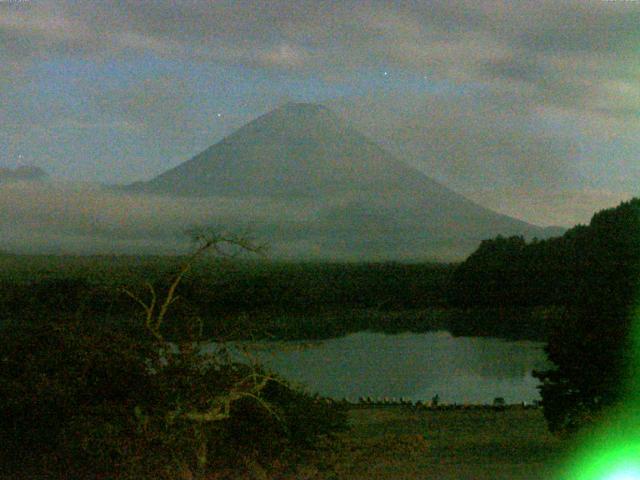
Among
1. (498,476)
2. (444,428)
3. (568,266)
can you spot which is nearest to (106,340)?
(498,476)

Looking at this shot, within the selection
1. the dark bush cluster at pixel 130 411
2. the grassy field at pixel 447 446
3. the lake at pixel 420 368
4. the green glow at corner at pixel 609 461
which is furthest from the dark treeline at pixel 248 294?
the green glow at corner at pixel 609 461

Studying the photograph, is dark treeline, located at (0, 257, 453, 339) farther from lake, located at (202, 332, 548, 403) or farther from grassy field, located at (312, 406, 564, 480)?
grassy field, located at (312, 406, 564, 480)

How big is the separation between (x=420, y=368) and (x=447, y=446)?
34.8ft

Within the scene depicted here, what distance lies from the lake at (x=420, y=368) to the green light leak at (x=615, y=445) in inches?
273

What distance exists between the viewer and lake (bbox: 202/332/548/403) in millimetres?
17984

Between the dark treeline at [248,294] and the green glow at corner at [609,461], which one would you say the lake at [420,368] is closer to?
the dark treeline at [248,294]

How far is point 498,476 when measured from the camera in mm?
8195

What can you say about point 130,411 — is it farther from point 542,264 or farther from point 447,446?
point 542,264

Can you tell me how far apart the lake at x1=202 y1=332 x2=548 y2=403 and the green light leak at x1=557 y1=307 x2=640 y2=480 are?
6.94 m

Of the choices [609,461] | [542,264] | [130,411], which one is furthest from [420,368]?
[130,411]

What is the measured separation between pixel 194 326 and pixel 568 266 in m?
17.6

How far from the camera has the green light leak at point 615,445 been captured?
8.43 metres

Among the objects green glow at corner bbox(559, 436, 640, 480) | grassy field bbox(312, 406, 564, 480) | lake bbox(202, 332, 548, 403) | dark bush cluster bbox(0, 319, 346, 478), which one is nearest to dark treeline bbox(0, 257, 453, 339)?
dark bush cluster bbox(0, 319, 346, 478)

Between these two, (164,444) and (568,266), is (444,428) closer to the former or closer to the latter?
(164,444)
